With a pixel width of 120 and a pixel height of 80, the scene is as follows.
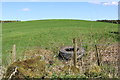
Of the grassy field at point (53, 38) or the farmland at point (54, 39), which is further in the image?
the grassy field at point (53, 38)

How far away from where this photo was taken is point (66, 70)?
205 inches

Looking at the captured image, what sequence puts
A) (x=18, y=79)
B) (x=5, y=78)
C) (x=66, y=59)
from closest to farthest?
(x=18, y=79) < (x=5, y=78) < (x=66, y=59)

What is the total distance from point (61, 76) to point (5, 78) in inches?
46.6

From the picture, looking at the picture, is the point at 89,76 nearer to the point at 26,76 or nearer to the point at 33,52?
the point at 26,76

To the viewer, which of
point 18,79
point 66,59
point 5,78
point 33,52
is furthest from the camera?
point 33,52

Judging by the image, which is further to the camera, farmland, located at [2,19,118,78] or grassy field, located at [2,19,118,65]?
grassy field, located at [2,19,118,65]

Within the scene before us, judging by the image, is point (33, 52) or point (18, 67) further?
point (33, 52)

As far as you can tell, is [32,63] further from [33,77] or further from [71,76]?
[71,76]

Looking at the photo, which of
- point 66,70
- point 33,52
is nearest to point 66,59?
point 33,52

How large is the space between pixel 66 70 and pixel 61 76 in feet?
1.27

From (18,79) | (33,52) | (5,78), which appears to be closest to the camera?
(18,79)

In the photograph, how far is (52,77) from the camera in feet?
15.8

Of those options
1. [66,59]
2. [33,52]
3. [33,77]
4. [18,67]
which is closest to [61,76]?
[33,77]

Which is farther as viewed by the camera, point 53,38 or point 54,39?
point 53,38
